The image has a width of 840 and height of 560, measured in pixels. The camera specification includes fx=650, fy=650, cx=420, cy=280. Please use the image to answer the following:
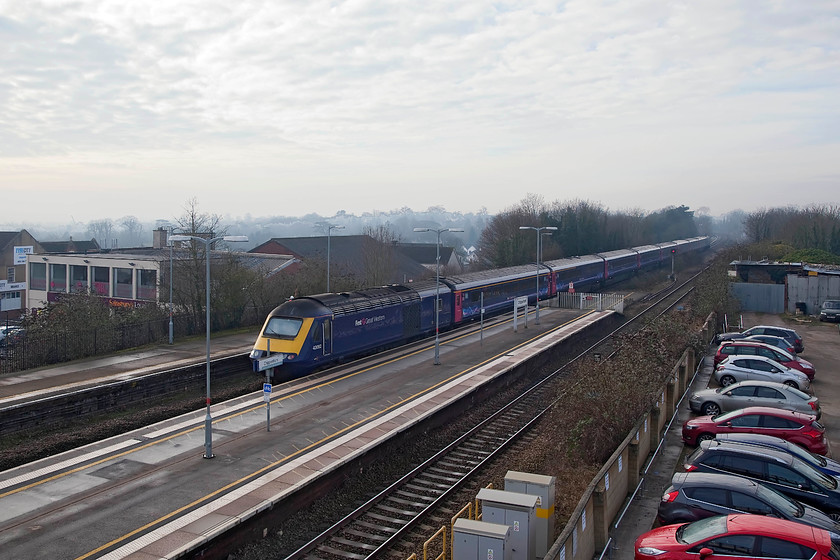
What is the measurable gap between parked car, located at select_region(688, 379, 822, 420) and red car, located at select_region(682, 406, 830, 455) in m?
1.99

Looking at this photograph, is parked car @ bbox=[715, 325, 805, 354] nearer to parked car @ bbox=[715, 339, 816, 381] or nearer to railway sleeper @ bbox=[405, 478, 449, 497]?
parked car @ bbox=[715, 339, 816, 381]

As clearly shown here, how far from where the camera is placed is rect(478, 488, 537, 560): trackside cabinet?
39.7ft

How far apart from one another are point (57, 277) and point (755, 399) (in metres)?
60.5

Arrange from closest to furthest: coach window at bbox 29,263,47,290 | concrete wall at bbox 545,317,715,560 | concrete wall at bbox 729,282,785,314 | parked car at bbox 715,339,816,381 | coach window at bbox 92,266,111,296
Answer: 1. concrete wall at bbox 545,317,715,560
2. parked car at bbox 715,339,816,381
3. concrete wall at bbox 729,282,785,314
4. coach window at bbox 92,266,111,296
5. coach window at bbox 29,263,47,290

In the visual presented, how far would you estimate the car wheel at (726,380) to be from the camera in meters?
24.1

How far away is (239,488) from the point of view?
14.9m

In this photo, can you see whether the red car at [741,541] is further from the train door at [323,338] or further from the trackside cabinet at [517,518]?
the train door at [323,338]

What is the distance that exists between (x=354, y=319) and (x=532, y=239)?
45699 mm

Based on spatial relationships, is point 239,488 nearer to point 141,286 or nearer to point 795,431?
point 795,431

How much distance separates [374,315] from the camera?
2936cm

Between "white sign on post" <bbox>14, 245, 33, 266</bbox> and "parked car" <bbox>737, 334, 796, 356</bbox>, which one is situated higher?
"white sign on post" <bbox>14, 245, 33, 266</bbox>

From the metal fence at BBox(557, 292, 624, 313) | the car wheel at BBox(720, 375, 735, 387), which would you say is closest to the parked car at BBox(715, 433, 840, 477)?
the car wheel at BBox(720, 375, 735, 387)

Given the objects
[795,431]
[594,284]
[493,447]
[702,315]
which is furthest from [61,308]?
[594,284]

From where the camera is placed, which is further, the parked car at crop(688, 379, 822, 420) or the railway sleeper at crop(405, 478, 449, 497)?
the parked car at crop(688, 379, 822, 420)
